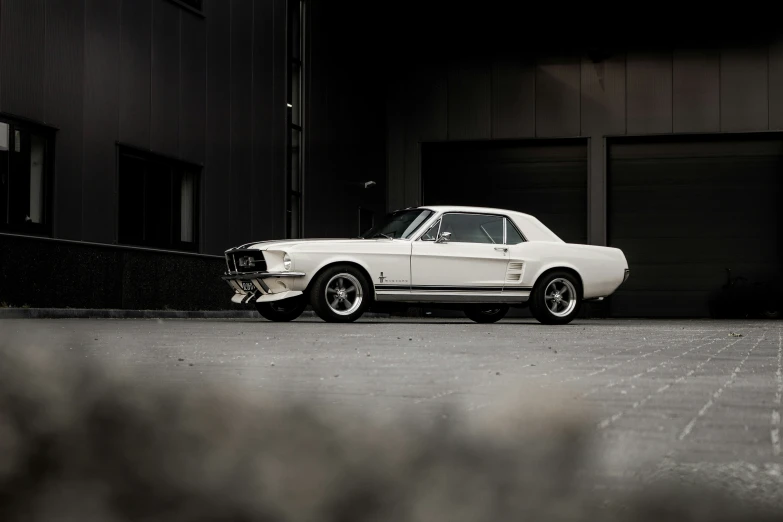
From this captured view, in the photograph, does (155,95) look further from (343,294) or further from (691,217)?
(691,217)

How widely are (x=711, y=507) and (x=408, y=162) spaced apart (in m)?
25.4

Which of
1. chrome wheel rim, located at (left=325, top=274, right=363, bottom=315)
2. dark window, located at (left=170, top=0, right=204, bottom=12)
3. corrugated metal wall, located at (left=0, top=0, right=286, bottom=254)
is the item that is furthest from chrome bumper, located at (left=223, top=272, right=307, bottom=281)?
dark window, located at (left=170, top=0, right=204, bottom=12)

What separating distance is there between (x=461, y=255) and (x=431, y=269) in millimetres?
491

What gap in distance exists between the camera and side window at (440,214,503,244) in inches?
550

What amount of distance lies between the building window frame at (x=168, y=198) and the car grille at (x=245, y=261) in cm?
272

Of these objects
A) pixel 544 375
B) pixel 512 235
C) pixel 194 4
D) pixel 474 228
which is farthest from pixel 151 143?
pixel 544 375

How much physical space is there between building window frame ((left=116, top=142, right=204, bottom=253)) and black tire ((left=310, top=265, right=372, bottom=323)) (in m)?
4.22

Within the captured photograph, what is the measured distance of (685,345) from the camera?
8.45m

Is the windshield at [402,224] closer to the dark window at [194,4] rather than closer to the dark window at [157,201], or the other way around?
the dark window at [157,201]

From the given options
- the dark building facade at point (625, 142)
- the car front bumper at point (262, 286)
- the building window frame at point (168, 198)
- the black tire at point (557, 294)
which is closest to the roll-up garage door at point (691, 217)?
the dark building facade at point (625, 142)

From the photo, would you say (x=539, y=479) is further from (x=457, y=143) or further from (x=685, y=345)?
(x=457, y=143)

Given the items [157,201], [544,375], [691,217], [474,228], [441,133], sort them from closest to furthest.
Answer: [544,375] → [474,228] → [157,201] → [691,217] → [441,133]

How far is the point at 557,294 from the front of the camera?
14195mm

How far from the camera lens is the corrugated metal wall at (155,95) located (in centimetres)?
1366
